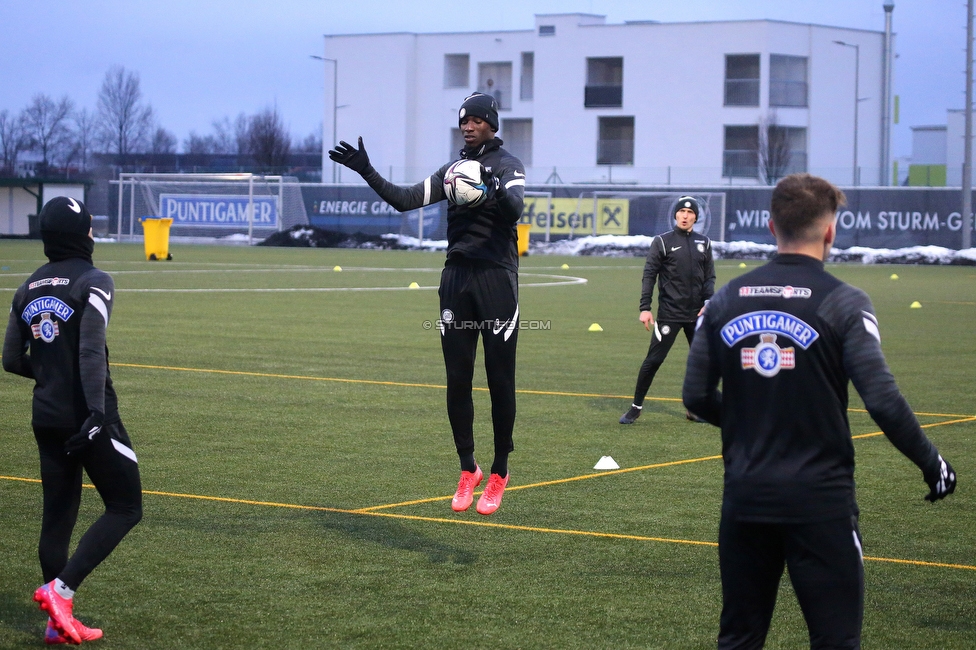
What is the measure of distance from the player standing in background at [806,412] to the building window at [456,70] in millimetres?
78568

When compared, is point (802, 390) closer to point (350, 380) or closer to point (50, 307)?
point (50, 307)

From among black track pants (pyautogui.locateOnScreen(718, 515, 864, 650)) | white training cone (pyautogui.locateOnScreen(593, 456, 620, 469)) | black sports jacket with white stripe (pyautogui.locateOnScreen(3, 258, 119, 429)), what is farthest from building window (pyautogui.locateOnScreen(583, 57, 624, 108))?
black track pants (pyautogui.locateOnScreen(718, 515, 864, 650))

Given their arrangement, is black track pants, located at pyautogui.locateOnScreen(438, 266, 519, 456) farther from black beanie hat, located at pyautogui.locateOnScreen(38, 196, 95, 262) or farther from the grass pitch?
black beanie hat, located at pyautogui.locateOnScreen(38, 196, 95, 262)

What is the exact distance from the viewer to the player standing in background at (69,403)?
17.4 feet

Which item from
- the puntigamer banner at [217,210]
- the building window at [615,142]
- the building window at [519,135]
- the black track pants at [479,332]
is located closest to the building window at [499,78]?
the building window at [519,135]

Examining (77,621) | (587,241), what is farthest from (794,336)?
(587,241)

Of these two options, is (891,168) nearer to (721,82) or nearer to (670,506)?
(721,82)

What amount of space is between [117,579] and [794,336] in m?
3.87

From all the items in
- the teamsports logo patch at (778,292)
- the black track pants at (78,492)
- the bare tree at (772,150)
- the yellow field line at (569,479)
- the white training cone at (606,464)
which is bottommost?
the yellow field line at (569,479)

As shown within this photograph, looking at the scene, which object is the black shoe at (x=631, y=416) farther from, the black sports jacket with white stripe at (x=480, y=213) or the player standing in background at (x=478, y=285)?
the black sports jacket with white stripe at (x=480, y=213)

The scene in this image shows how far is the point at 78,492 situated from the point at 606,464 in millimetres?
4624

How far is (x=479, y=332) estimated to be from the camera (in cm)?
740

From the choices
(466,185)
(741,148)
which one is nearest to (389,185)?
(466,185)

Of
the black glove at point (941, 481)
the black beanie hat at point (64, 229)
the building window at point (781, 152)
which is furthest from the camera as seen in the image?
the building window at point (781, 152)
